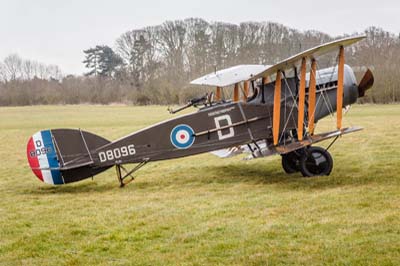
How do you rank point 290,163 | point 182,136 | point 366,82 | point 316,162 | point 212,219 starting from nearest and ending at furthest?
point 212,219, point 316,162, point 182,136, point 366,82, point 290,163

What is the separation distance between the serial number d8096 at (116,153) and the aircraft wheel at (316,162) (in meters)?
3.14

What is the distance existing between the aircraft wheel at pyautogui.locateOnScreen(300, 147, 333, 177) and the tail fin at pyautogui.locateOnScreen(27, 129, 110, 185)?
146 inches

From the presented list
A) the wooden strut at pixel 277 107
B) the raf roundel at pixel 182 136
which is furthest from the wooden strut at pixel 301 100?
the raf roundel at pixel 182 136

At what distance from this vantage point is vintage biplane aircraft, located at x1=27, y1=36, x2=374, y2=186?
933cm

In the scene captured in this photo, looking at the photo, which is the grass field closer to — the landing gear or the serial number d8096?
the landing gear

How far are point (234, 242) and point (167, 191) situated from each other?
4.19m

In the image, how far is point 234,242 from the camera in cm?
534

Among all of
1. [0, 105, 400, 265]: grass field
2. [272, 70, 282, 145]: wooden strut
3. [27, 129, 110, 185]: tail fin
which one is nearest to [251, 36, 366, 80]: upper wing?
[272, 70, 282, 145]: wooden strut

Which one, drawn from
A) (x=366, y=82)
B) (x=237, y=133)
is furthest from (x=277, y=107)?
(x=366, y=82)

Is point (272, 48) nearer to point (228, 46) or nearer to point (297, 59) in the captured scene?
point (228, 46)

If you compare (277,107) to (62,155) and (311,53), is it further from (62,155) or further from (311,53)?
(62,155)

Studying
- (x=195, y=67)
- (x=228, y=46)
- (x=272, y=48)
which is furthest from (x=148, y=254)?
(x=228, y=46)

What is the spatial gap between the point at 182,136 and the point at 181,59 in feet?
191

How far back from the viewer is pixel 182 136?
961cm
